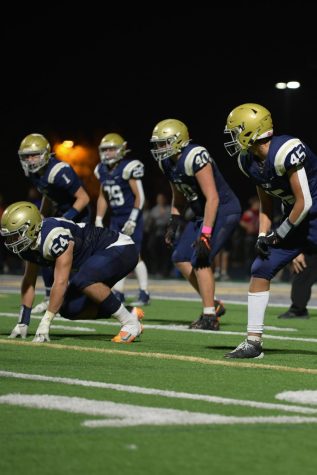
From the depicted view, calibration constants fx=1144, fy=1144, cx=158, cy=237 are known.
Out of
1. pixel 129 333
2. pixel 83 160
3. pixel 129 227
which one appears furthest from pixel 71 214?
pixel 83 160

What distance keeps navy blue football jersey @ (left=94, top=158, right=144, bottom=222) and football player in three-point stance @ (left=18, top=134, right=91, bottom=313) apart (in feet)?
4.45

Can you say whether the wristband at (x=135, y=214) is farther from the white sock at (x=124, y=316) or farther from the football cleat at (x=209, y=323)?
the white sock at (x=124, y=316)

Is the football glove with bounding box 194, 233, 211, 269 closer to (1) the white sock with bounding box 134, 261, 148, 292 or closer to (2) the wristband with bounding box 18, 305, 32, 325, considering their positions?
(2) the wristband with bounding box 18, 305, 32, 325

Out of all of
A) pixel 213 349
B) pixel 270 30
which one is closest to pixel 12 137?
pixel 270 30

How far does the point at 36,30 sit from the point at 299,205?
90.4 feet

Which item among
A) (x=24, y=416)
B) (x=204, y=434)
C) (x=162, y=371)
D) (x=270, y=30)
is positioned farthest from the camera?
(x=270, y=30)

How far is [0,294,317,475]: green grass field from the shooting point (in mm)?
4215

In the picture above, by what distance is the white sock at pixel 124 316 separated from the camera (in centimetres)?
849

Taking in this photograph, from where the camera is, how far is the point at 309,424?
4.88m

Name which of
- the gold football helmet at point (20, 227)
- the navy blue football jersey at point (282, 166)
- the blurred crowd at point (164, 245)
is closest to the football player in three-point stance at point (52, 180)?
the gold football helmet at point (20, 227)

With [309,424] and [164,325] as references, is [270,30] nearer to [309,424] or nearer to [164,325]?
[164,325]

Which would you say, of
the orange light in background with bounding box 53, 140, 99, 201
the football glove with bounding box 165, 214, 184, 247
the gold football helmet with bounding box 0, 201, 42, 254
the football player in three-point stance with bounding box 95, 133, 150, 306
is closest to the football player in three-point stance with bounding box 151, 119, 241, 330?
the football glove with bounding box 165, 214, 184, 247

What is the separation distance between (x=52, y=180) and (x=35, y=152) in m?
0.38

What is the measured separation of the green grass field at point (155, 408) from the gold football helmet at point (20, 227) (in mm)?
739
